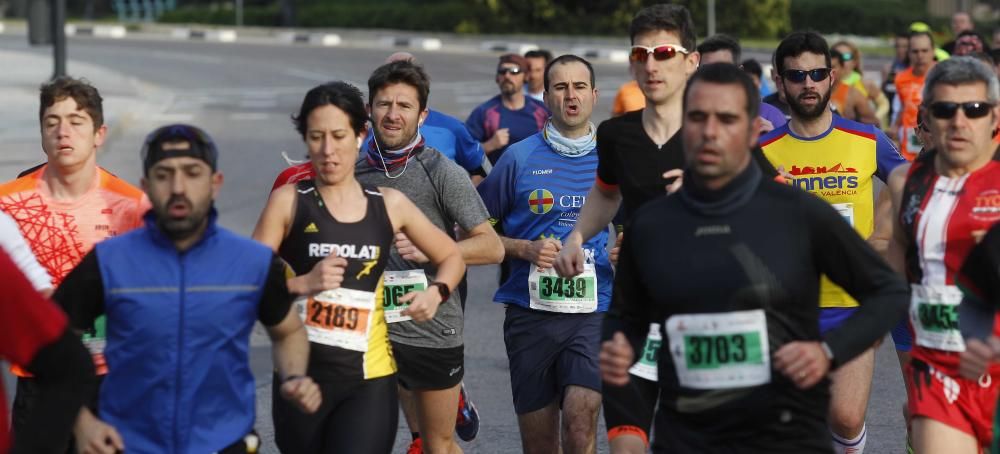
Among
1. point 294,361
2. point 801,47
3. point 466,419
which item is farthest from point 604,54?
point 294,361

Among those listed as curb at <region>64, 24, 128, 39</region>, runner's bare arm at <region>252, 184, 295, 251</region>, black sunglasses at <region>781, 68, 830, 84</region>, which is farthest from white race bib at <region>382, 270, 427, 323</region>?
curb at <region>64, 24, 128, 39</region>

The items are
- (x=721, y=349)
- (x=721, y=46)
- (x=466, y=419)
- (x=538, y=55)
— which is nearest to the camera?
(x=721, y=349)

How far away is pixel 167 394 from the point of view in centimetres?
511

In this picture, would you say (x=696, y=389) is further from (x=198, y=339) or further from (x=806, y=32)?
(x=806, y=32)

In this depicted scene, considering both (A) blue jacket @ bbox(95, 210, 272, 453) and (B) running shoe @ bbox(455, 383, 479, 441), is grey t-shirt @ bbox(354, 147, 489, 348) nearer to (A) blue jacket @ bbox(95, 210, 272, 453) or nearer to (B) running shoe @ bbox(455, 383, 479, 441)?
(B) running shoe @ bbox(455, 383, 479, 441)

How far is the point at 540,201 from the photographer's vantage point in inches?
309

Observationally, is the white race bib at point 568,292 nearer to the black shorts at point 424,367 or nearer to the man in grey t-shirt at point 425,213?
the man in grey t-shirt at point 425,213

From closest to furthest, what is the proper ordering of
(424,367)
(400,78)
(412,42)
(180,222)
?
(180,222)
(424,367)
(400,78)
(412,42)

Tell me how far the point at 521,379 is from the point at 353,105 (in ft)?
6.57

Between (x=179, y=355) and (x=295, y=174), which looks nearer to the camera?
(x=179, y=355)

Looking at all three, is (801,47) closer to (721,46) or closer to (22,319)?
(721,46)

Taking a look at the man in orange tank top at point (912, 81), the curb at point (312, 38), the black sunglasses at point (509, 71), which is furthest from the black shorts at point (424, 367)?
the curb at point (312, 38)

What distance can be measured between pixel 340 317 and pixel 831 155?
2624 mm

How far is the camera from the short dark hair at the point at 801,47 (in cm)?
792
